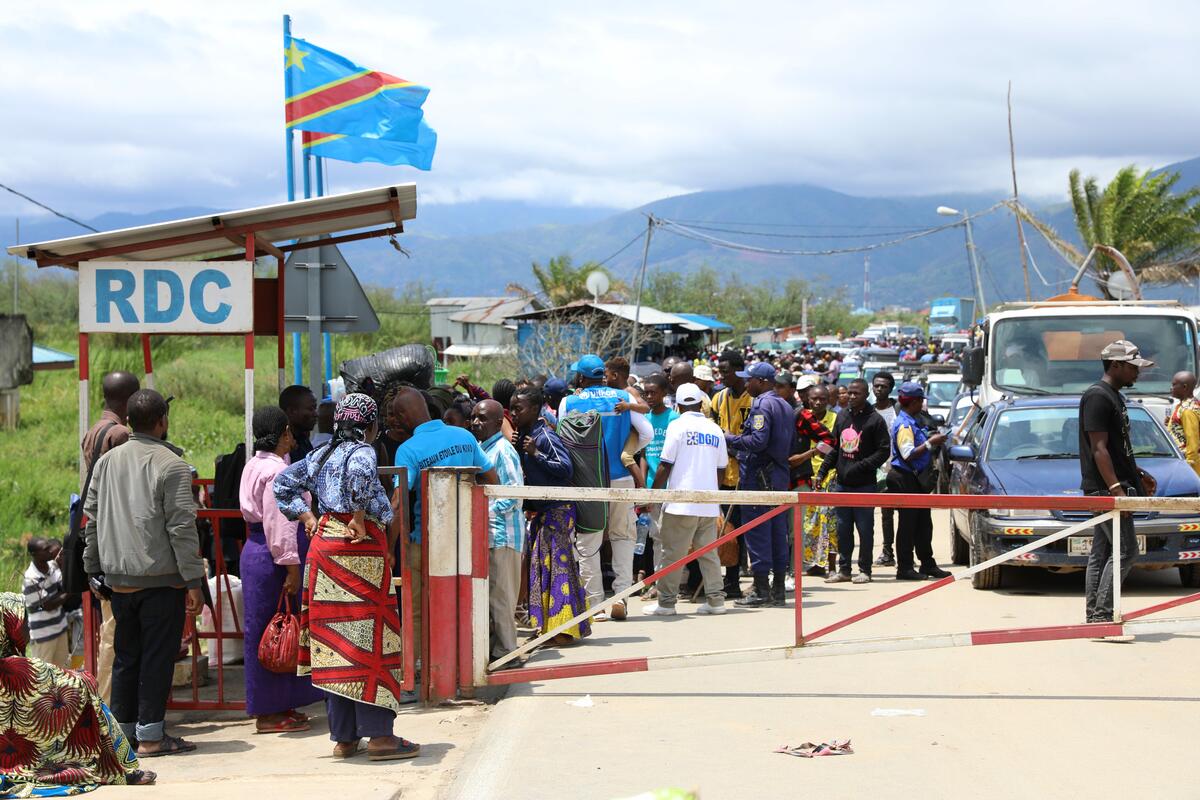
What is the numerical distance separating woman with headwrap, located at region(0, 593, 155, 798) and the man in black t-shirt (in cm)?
561

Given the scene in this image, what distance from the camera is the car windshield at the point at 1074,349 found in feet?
40.8

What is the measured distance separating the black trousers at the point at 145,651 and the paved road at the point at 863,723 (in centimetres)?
168

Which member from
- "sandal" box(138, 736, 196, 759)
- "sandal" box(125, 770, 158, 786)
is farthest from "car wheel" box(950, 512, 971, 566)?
"sandal" box(125, 770, 158, 786)

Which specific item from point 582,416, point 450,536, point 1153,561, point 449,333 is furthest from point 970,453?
point 449,333

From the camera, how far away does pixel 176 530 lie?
599 cm

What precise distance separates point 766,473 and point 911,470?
6.36 feet

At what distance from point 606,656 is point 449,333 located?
218 ft

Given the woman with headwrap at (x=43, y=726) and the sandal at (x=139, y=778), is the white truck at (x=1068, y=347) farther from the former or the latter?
the woman with headwrap at (x=43, y=726)

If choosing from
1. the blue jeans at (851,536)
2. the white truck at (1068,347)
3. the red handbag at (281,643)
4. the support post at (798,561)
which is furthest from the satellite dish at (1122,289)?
the red handbag at (281,643)

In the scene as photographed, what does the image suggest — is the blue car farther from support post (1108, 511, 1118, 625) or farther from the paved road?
support post (1108, 511, 1118, 625)

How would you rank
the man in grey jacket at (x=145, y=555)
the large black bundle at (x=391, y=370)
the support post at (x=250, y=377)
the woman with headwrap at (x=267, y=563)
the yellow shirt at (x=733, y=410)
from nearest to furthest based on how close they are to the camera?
the man in grey jacket at (x=145, y=555) < the woman with headwrap at (x=267, y=563) < the support post at (x=250, y=377) < the large black bundle at (x=391, y=370) < the yellow shirt at (x=733, y=410)

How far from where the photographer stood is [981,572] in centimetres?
990

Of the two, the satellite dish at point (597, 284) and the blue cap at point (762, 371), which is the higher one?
the satellite dish at point (597, 284)

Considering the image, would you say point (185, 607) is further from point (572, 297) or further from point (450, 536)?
point (572, 297)
